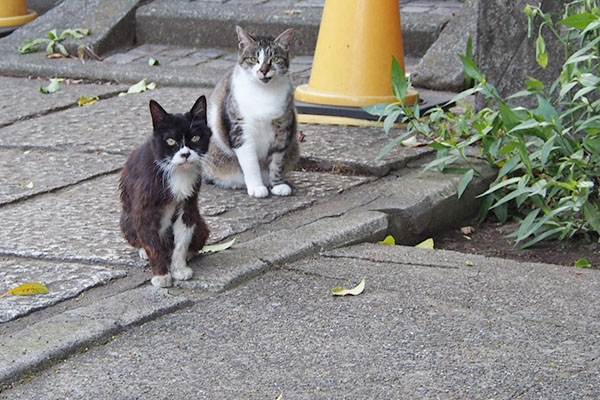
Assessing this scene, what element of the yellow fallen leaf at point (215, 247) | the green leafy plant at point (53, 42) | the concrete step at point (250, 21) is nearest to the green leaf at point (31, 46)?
the green leafy plant at point (53, 42)

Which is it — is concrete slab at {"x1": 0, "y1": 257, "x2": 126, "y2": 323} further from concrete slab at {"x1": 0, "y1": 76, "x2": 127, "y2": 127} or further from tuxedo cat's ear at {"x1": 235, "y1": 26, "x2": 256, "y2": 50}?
concrete slab at {"x1": 0, "y1": 76, "x2": 127, "y2": 127}

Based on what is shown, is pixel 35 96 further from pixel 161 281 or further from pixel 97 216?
pixel 161 281

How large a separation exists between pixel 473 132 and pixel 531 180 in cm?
80

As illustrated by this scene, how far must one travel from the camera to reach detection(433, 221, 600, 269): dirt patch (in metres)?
3.57

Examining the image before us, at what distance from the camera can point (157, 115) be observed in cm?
275

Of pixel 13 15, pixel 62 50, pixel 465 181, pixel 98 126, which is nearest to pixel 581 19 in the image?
pixel 465 181

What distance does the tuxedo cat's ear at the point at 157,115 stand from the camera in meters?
2.74

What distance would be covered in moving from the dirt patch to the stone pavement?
87mm

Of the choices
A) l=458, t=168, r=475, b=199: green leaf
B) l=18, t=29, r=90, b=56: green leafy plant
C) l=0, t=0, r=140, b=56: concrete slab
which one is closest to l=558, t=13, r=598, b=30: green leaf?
l=458, t=168, r=475, b=199: green leaf

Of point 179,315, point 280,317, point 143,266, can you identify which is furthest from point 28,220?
point 280,317

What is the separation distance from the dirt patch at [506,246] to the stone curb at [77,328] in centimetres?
155

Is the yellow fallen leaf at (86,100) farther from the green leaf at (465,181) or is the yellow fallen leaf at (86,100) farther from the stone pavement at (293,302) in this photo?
the green leaf at (465,181)

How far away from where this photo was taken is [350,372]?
2191 millimetres

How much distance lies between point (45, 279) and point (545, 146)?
6.36ft
